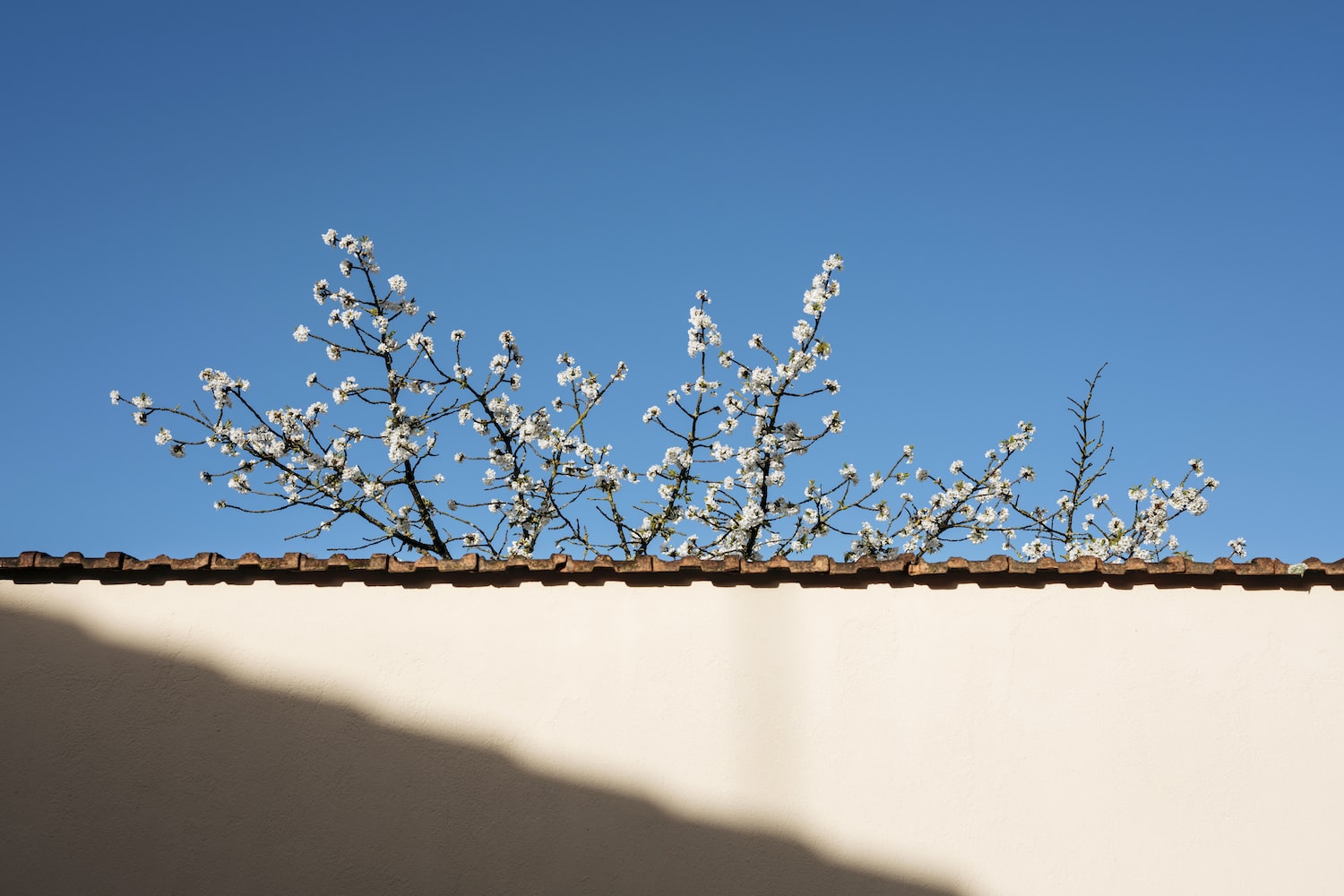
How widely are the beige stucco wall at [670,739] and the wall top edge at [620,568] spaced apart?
0.09 m

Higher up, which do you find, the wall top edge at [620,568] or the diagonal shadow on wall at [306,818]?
the wall top edge at [620,568]

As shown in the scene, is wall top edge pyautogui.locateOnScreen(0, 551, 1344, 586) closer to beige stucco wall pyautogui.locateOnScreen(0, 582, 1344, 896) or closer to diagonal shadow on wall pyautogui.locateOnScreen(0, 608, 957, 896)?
beige stucco wall pyautogui.locateOnScreen(0, 582, 1344, 896)

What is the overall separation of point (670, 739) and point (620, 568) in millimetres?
888

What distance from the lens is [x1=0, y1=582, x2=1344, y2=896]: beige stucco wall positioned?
15.4ft

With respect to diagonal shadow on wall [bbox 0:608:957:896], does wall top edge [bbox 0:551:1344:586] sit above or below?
above

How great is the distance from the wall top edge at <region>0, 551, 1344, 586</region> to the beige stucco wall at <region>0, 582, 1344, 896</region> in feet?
0.31

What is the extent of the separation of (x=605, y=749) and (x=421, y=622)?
1.15 metres

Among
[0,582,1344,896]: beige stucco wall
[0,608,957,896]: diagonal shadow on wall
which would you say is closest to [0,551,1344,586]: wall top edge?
[0,582,1344,896]: beige stucco wall

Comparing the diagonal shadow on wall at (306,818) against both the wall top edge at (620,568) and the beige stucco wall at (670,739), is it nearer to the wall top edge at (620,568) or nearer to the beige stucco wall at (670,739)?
the beige stucco wall at (670,739)

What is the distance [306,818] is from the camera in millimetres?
4730

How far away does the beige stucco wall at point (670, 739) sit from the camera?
15.4 ft

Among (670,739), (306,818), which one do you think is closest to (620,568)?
(670,739)

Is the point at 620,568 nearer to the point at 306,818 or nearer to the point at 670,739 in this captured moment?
the point at 670,739

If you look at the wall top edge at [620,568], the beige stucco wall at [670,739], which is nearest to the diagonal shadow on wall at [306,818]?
the beige stucco wall at [670,739]
